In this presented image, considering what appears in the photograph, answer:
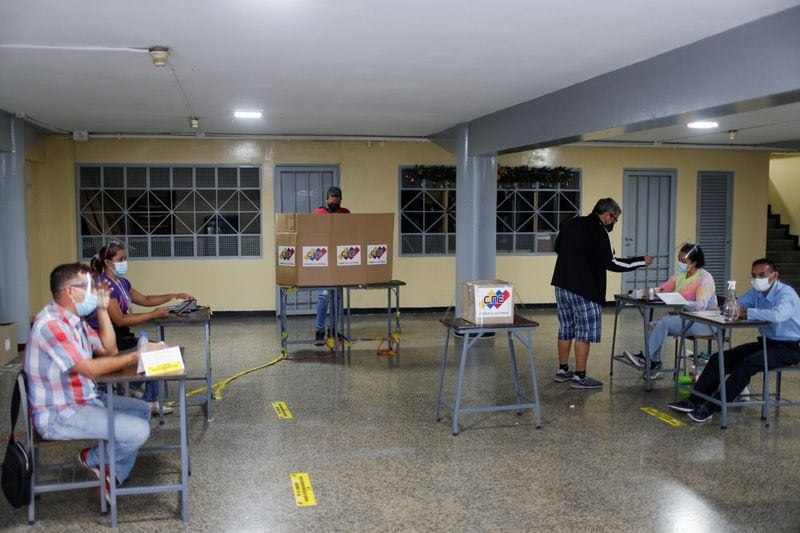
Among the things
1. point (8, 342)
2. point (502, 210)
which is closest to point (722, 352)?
point (502, 210)

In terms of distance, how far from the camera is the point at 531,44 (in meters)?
4.56

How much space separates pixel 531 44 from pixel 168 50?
2429mm

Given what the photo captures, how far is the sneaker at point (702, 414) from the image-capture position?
508 centimetres

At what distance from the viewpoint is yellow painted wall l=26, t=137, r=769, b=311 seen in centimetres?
937

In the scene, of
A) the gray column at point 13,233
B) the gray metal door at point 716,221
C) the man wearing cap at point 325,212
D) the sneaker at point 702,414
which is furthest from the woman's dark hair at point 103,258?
the gray metal door at point 716,221

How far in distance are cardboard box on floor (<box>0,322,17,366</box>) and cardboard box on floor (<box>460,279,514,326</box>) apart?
4912mm

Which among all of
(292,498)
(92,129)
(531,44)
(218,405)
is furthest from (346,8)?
(92,129)

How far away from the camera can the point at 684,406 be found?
529 cm

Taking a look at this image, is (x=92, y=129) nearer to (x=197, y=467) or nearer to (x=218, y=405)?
(x=218, y=405)

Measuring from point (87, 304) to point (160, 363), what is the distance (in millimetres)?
484

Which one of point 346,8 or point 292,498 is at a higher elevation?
point 346,8

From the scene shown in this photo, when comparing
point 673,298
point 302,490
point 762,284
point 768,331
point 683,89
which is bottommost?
point 302,490

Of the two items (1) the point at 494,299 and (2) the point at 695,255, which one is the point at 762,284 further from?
(1) the point at 494,299

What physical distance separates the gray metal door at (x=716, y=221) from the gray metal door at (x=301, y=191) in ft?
19.0
